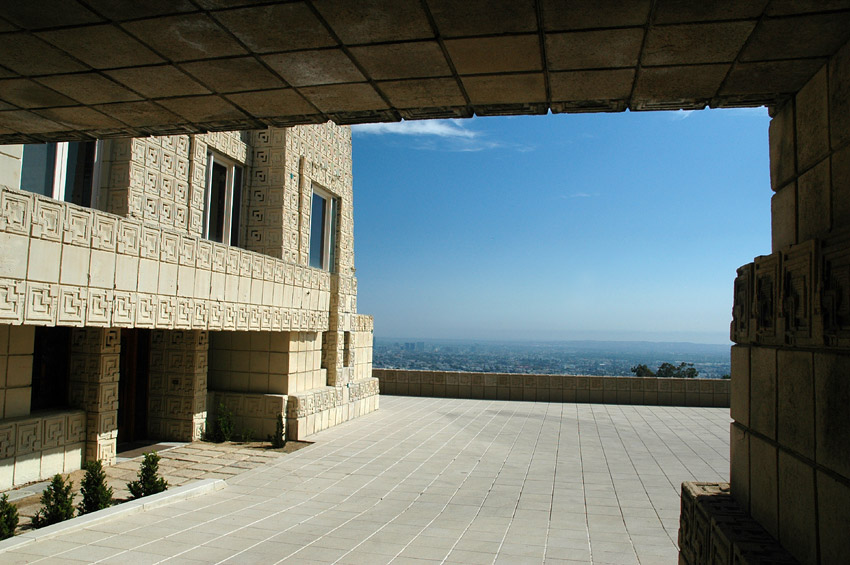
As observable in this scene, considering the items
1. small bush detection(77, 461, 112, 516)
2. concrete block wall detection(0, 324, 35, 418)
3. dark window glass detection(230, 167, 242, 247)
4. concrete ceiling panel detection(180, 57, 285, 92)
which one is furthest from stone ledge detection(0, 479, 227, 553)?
dark window glass detection(230, 167, 242, 247)

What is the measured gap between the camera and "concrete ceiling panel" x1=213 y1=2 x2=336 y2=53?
8.39ft

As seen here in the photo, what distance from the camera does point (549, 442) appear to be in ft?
41.3

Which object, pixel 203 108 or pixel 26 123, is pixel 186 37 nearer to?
pixel 203 108

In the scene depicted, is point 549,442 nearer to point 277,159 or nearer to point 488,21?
point 277,159

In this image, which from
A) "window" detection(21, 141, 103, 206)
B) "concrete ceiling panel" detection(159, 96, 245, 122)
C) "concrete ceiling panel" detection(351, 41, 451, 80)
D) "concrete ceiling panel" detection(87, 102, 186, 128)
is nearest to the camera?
"concrete ceiling panel" detection(351, 41, 451, 80)

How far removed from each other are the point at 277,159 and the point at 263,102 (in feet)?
30.9

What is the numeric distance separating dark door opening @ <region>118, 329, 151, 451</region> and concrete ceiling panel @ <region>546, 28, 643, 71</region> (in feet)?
35.5

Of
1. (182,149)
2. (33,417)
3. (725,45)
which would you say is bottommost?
(33,417)

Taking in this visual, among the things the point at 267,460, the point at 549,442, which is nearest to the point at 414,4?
the point at 267,460

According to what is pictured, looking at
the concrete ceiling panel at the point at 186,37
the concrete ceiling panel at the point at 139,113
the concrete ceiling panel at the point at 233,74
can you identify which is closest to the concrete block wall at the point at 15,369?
the concrete ceiling panel at the point at 139,113

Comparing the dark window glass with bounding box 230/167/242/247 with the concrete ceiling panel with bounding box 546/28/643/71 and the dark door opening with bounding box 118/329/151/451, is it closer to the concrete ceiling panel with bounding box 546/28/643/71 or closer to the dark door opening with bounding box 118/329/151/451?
the dark door opening with bounding box 118/329/151/451

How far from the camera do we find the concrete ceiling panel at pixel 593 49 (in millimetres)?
2604

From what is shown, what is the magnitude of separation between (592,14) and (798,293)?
172 centimetres

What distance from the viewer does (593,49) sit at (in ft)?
8.94
